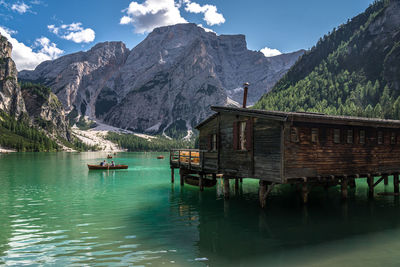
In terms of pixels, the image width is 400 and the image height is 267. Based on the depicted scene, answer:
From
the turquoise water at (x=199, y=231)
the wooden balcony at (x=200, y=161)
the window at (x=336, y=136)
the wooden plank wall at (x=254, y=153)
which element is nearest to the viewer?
the turquoise water at (x=199, y=231)

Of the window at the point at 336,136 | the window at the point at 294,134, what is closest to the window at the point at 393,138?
the window at the point at 336,136

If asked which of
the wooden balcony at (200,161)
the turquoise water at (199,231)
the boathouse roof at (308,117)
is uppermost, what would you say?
the boathouse roof at (308,117)

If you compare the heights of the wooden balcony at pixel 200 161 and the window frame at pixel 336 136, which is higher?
the window frame at pixel 336 136

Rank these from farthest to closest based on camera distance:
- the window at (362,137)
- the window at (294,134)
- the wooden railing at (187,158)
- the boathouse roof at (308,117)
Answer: the wooden railing at (187,158) → the window at (362,137) → the window at (294,134) → the boathouse roof at (308,117)

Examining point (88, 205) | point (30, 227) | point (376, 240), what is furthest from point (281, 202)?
point (30, 227)

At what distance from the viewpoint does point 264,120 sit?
77.9 feet

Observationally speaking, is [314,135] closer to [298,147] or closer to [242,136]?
[298,147]

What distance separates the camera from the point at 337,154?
83.6 ft

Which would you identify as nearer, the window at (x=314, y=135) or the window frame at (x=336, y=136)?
the window at (x=314, y=135)

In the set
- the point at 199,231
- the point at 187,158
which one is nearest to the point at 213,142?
the point at 187,158

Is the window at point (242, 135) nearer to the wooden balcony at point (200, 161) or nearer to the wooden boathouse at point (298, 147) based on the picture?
the wooden boathouse at point (298, 147)

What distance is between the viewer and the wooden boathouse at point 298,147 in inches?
890

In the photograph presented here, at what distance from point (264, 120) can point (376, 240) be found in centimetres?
1092

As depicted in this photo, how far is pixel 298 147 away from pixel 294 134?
1.09m
